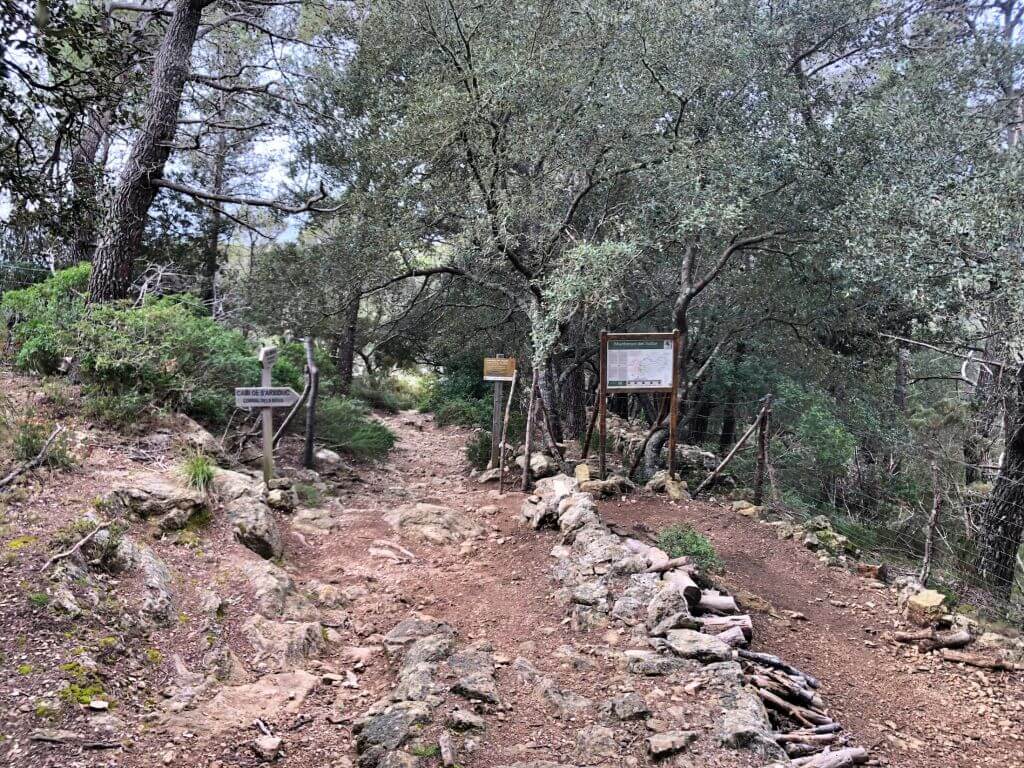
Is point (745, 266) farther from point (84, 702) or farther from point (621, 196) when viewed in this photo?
point (84, 702)

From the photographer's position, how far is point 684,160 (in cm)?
776

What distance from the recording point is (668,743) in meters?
2.98

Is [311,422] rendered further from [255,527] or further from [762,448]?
[762,448]

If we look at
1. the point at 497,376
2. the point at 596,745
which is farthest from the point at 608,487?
the point at 596,745

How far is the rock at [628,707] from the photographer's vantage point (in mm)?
3256

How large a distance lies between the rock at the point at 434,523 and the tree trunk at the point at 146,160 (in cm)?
490

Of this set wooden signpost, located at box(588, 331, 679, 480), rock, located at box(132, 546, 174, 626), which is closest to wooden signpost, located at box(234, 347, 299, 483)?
rock, located at box(132, 546, 174, 626)

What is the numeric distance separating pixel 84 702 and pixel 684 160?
Answer: 763 centimetres

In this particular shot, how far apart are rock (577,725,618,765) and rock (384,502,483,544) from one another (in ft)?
11.3

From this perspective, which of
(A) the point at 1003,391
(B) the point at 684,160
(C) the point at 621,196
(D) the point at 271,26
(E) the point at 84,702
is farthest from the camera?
(D) the point at 271,26

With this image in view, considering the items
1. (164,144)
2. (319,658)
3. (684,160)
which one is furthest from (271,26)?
(319,658)

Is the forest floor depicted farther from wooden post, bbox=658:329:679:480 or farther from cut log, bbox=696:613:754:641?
wooden post, bbox=658:329:679:480

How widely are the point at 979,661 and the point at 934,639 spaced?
12.6 inches

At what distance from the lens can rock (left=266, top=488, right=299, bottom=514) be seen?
6.79 meters
